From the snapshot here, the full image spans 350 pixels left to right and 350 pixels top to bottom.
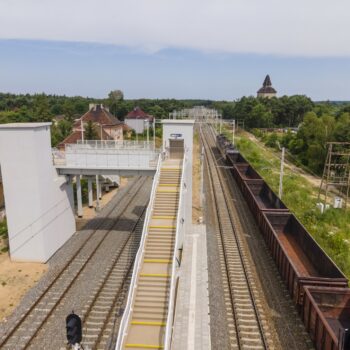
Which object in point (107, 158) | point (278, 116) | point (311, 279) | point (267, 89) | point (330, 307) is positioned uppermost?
point (267, 89)

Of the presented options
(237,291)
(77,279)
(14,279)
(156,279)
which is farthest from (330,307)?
(14,279)

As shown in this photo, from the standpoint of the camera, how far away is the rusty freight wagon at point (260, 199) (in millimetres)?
23938

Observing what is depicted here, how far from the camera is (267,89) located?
178375 mm

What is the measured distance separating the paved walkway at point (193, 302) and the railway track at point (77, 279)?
3087 millimetres

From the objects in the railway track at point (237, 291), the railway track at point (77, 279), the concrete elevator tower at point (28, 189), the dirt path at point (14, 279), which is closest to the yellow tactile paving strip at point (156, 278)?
the railway track at point (77, 279)

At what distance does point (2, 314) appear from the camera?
15.4m

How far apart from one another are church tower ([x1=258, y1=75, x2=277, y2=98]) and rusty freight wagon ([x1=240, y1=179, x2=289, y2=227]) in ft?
507

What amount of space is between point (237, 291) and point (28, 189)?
13163 mm

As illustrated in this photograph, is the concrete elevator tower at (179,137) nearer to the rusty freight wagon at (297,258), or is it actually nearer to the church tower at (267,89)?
the rusty freight wagon at (297,258)

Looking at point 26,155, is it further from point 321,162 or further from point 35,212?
point 321,162

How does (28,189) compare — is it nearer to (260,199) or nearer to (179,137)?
(179,137)

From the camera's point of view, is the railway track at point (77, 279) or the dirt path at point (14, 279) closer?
the railway track at point (77, 279)

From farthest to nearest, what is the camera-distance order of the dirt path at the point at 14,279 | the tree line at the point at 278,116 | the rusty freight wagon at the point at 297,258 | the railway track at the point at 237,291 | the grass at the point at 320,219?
the tree line at the point at 278,116 → the grass at the point at 320,219 → the dirt path at the point at 14,279 → the rusty freight wagon at the point at 297,258 → the railway track at the point at 237,291

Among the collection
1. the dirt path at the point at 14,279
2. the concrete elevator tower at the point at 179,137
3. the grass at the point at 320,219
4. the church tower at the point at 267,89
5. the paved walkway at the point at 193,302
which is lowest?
the dirt path at the point at 14,279
